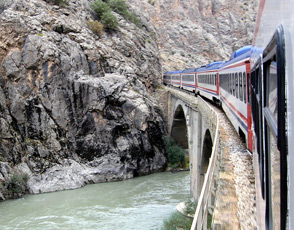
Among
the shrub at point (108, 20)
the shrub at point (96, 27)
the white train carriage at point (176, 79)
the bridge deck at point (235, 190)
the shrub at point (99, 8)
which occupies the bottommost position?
the bridge deck at point (235, 190)

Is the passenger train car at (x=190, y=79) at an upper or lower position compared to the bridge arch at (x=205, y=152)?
upper

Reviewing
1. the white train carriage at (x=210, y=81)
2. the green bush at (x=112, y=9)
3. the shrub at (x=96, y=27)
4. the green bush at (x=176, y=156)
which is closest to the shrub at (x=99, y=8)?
the green bush at (x=112, y=9)

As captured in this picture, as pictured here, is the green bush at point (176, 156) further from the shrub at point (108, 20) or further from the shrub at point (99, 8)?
the shrub at point (99, 8)

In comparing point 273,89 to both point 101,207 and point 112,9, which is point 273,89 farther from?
point 112,9

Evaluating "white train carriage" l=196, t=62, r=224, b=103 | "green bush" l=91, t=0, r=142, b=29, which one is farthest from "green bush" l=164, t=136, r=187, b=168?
"green bush" l=91, t=0, r=142, b=29

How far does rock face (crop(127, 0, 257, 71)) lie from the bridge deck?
2059 inches

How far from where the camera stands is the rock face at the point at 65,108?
24.3 metres

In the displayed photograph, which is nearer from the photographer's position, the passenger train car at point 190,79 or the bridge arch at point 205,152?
the bridge arch at point 205,152

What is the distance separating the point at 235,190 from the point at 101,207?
16.2 m

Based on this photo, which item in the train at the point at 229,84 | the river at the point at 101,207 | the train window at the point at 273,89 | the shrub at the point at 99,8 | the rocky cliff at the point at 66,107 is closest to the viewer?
the train window at the point at 273,89

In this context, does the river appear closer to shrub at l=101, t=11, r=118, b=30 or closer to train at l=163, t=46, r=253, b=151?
train at l=163, t=46, r=253, b=151

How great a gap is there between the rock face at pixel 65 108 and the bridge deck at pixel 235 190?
59.1ft

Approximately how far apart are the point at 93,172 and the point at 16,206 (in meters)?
7.30

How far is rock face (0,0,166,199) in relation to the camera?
2431cm
